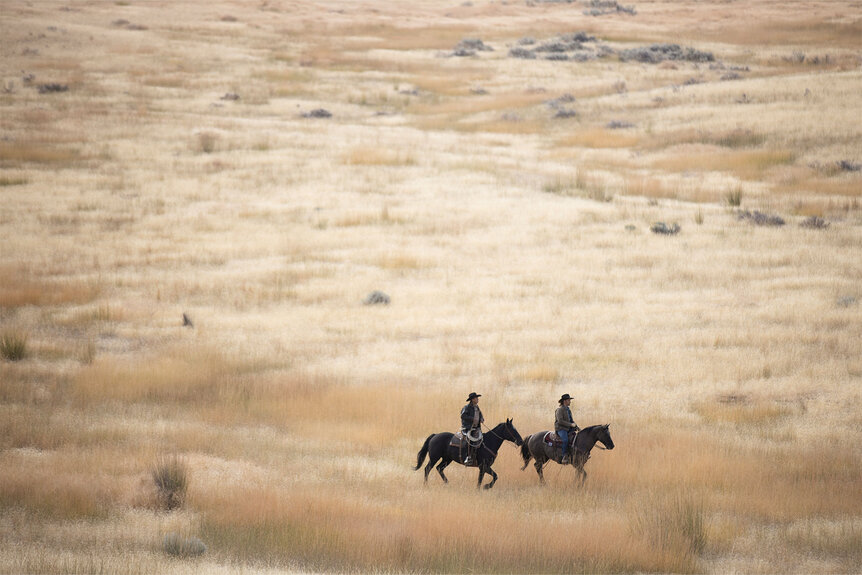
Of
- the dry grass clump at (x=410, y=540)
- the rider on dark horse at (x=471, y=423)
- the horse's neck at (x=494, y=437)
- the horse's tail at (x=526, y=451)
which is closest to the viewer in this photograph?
the dry grass clump at (x=410, y=540)

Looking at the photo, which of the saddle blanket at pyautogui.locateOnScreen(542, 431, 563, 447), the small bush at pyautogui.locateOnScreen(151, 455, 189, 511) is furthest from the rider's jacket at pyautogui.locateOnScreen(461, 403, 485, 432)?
the small bush at pyautogui.locateOnScreen(151, 455, 189, 511)

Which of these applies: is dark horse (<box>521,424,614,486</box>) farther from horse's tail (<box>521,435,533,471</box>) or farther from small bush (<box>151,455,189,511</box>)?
small bush (<box>151,455,189,511</box>)

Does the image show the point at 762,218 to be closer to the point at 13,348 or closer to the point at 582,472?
the point at 582,472

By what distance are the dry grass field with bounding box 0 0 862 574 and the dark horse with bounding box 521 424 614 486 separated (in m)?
0.37

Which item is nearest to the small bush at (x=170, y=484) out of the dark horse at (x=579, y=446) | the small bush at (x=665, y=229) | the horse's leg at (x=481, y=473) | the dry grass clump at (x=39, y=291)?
the horse's leg at (x=481, y=473)

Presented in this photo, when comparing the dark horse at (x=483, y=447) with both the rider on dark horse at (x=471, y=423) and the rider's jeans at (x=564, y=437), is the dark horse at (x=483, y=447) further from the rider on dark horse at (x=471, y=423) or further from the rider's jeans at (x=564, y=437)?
the rider's jeans at (x=564, y=437)

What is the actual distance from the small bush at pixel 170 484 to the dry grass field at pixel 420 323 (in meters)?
0.04

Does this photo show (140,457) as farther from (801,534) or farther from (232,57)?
(232,57)

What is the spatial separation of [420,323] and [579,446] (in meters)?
9.21

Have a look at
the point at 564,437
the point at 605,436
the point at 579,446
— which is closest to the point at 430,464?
the point at 564,437

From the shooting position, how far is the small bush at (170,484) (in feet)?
31.0

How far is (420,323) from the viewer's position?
19.5 m

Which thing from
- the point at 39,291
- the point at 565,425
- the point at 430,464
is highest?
the point at 565,425

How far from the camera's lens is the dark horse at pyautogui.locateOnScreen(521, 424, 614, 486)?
10.5 metres
